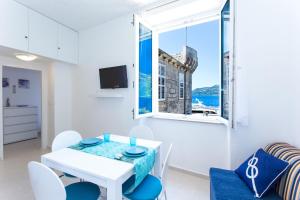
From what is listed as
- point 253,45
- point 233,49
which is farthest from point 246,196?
point 253,45

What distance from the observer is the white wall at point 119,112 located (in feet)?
7.64

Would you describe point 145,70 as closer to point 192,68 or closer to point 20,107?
point 192,68

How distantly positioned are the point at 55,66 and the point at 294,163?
13.5ft

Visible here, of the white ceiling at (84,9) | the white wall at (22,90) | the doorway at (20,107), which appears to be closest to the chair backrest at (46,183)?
the white ceiling at (84,9)

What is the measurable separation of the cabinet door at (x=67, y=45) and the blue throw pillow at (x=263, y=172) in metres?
3.57

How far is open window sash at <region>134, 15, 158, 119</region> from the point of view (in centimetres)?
242

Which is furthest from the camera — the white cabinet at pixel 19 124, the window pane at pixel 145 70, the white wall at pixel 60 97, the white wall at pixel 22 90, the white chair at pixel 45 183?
the white wall at pixel 22 90

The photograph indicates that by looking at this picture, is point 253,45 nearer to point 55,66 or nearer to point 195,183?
point 195,183

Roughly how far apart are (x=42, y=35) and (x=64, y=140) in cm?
208

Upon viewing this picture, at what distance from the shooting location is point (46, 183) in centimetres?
103

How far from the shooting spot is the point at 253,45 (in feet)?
6.05

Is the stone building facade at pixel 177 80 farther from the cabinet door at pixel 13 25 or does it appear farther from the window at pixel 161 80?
the cabinet door at pixel 13 25

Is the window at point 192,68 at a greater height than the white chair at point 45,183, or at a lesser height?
greater

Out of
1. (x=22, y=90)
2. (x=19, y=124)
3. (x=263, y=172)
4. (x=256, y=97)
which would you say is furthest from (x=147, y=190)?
(x=22, y=90)
